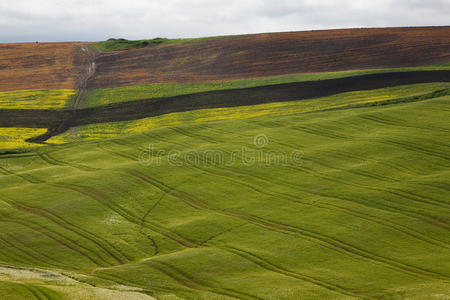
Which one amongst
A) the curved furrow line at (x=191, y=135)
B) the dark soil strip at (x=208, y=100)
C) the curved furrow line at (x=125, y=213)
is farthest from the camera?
the dark soil strip at (x=208, y=100)

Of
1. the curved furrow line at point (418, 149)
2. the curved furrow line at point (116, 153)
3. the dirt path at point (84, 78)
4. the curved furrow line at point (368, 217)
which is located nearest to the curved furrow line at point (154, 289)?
the curved furrow line at point (368, 217)

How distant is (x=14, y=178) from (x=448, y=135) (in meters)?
41.5

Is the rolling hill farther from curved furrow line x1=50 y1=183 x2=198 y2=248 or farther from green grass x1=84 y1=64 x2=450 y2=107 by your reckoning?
green grass x1=84 y1=64 x2=450 y2=107

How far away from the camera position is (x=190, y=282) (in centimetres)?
2928

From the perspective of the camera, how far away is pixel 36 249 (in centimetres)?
3441

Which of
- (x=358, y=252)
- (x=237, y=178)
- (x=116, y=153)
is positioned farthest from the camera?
(x=116, y=153)

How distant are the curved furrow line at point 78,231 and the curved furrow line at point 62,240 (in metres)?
0.87

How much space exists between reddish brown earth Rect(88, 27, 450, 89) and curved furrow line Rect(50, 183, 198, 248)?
1666 inches

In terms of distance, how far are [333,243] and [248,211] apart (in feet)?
26.0

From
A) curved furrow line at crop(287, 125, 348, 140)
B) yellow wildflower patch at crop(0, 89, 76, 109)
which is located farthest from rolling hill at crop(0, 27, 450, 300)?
yellow wildflower patch at crop(0, 89, 76, 109)

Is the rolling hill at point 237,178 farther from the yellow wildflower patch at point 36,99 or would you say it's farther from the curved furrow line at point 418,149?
the yellow wildflower patch at point 36,99

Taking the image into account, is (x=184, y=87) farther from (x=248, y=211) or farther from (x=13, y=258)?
(x=13, y=258)

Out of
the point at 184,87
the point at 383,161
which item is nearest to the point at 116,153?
the point at 383,161

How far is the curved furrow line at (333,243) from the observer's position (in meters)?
29.9
